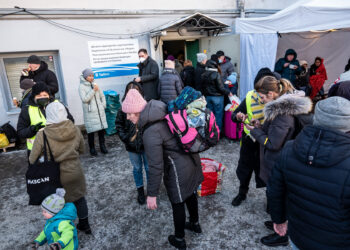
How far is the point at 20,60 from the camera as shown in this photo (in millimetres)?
6383

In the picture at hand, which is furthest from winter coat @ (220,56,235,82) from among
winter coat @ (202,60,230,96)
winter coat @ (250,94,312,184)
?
winter coat @ (250,94,312,184)

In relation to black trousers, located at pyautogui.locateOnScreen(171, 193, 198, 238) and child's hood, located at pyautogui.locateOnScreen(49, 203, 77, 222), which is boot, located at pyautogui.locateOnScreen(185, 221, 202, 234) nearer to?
black trousers, located at pyautogui.locateOnScreen(171, 193, 198, 238)

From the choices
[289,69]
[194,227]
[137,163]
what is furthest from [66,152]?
[289,69]

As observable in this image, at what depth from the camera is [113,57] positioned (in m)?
6.93

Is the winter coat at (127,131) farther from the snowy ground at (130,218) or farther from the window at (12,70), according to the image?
the window at (12,70)

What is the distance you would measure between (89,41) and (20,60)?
1.78 meters

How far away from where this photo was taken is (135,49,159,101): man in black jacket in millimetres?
5887

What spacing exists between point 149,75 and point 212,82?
1.52m

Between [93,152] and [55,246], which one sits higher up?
[55,246]

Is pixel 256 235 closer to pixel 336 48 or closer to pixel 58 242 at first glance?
pixel 58 242

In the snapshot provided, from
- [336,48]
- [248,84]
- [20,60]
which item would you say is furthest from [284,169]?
[336,48]

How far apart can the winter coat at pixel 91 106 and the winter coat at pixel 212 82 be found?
2.25 meters

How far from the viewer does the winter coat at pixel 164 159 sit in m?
2.21

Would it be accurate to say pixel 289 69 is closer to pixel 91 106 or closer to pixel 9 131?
pixel 91 106
